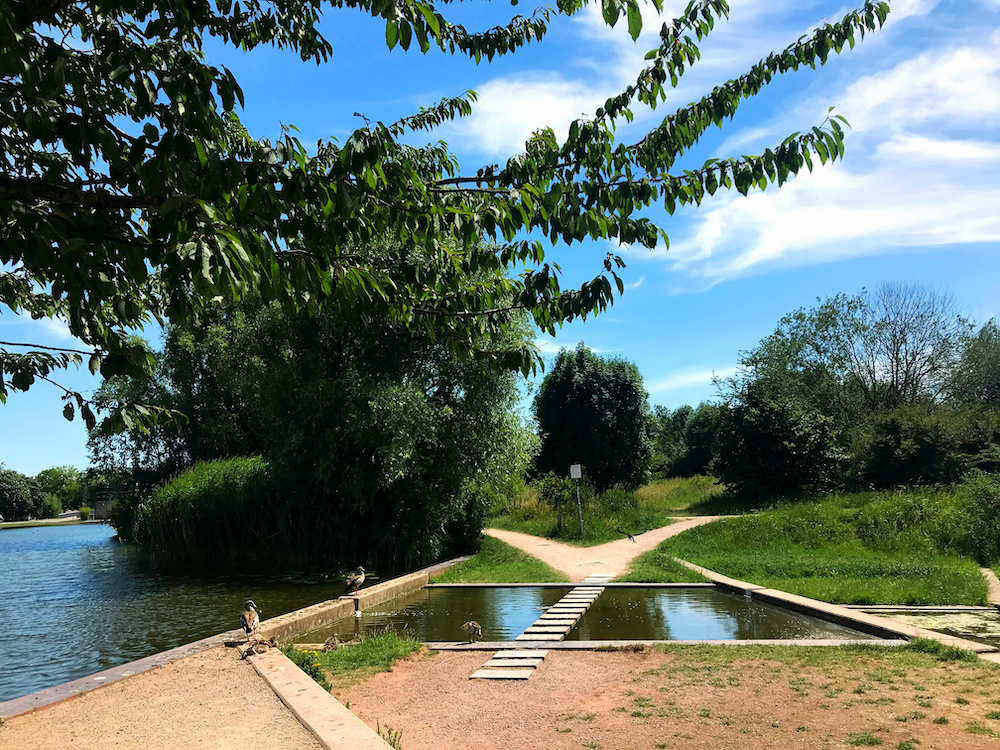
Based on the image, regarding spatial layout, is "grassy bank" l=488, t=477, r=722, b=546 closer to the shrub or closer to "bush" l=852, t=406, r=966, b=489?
"bush" l=852, t=406, r=966, b=489

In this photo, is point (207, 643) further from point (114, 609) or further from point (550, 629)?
point (114, 609)

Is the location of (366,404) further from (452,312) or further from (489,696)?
(452,312)

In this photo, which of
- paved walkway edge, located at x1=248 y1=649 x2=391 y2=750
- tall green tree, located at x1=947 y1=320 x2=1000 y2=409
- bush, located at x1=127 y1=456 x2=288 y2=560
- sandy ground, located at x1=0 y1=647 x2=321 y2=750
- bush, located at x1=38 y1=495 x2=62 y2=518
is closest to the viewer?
paved walkway edge, located at x1=248 y1=649 x2=391 y2=750

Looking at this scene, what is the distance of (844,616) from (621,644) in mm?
3193

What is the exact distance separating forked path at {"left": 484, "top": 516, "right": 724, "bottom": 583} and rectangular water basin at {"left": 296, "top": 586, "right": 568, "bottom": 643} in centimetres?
181

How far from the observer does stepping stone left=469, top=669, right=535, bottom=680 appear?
7.26 meters

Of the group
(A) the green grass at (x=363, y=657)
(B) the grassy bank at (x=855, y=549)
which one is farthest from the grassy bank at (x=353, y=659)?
(B) the grassy bank at (x=855, y=549)

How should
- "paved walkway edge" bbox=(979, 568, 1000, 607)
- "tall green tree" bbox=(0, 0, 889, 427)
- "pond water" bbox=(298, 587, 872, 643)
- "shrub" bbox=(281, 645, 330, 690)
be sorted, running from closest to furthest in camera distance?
"tall green tree" bbox=(0, 0, 889, 427), "shrub" bbox=(281, 645, 330, 690), "pond water" bbox=(298, 587, 872, 643), "paved walkway edge" bbox=(979, 568, 1000, 607)

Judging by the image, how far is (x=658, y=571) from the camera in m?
14.9

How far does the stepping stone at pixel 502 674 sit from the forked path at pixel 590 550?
700 cm

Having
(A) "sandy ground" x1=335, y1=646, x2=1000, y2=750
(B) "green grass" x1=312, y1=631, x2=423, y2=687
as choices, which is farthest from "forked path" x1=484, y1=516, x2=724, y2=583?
(A) "sandy ground" x1=335, y1=646, x2=1000, y2=750

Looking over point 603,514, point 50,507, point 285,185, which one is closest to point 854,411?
point 603,514

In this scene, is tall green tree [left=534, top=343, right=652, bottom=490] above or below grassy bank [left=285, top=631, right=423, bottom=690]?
above

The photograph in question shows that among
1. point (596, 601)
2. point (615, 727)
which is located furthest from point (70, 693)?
point (596, 601)
